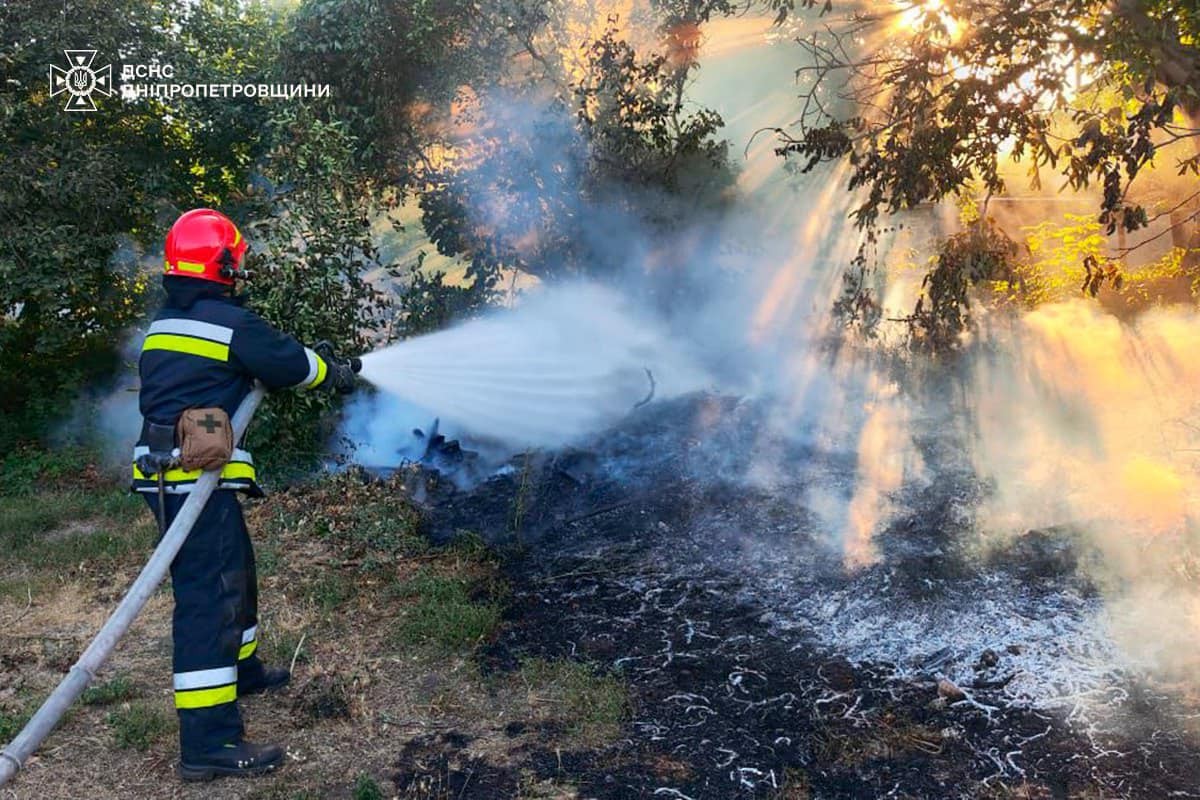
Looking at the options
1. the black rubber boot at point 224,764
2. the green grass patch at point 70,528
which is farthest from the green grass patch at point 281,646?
the green grass patch at point 70,528

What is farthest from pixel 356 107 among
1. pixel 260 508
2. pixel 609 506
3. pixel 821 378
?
pixel 821 378

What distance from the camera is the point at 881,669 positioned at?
443 cm

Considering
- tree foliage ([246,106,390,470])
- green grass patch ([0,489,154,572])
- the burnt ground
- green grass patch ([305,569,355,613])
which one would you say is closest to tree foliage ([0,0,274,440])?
tree foliage ([246,106,390,470])

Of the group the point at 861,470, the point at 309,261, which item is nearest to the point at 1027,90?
the point at 861,470

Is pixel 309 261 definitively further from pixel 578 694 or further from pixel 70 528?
pixel 578 694

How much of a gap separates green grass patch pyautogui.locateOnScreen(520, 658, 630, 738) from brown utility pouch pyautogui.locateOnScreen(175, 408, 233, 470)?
1889 millimetres

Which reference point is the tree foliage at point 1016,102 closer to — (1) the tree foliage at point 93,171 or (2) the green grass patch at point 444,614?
(2) the green grass patch at point 444,614

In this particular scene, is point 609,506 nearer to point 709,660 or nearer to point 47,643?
point 709,660

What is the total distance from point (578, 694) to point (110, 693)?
2.36 m

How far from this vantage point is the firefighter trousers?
377cm

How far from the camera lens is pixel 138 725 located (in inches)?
161

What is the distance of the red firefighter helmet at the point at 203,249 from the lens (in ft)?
12.9

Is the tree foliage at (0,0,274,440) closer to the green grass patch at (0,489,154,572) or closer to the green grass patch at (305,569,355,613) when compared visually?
the green grass patch at (0,489,154,572)

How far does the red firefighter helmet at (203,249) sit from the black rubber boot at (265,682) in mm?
2010
